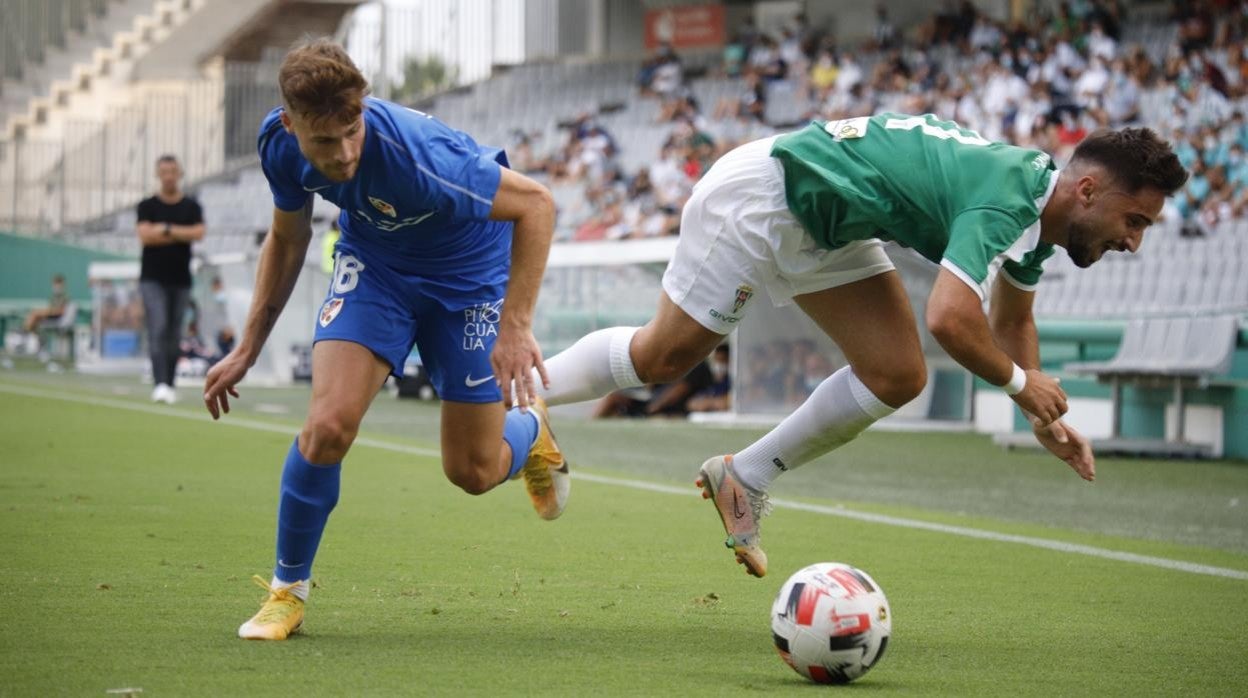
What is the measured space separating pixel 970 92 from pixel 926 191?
774 inches

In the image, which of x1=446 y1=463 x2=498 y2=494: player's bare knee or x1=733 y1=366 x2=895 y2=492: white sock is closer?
x1=446 y1=463 x2=498 y2=494: player's bare knee

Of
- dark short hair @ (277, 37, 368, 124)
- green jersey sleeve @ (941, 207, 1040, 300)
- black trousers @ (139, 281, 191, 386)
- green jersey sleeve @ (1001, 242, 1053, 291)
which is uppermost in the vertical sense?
dark short hair @ (277, 37, 368, 124)

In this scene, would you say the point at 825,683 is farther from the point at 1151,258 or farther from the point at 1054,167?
the point at 1151,258

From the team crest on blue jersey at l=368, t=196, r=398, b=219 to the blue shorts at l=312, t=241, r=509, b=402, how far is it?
0.35 meters

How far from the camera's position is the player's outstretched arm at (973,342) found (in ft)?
16.0

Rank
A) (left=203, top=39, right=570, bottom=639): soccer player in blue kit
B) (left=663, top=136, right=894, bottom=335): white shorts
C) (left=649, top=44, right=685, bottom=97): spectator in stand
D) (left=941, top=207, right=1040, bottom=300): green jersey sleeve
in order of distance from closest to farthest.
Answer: (left=203, top=39, right=570, bottom=639): soccer player in blue kit, (left=941, top=207, right=1040, bottom=300): green jersey sleeve, (left=663, top=136, right=894, bottom=335): white shorts, (left=649, top=44, right=685, bottom=97): spectator in stand

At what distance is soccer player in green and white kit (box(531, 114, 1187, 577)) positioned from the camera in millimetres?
5090

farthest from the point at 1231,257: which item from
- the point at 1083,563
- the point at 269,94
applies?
the point at 269,94

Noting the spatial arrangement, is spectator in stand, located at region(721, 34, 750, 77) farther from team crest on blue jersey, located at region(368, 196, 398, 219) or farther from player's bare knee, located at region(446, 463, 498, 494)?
team crest on blue jersey, located at region(368, 196, 398, 219)

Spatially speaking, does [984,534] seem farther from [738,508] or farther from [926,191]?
[926,191]

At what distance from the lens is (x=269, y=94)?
126 ft

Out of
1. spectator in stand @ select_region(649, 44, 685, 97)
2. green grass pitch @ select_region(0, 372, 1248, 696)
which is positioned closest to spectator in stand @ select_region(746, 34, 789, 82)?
spectator in stand @ select_region(649, 44, 685, 97)

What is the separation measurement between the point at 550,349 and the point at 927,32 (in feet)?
37.9

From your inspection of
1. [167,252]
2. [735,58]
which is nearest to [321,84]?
[167,252]
